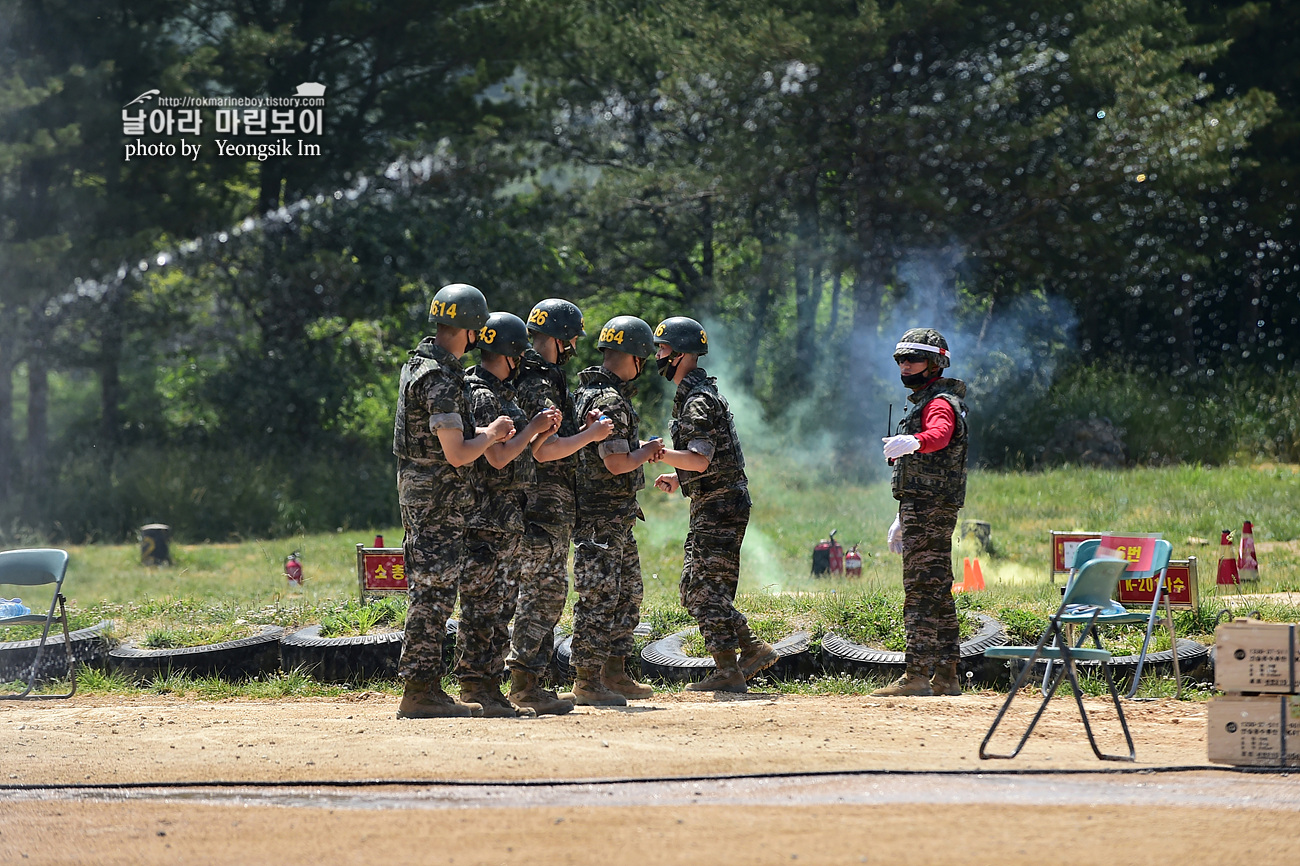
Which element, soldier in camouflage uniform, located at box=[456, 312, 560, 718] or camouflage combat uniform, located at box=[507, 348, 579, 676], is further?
camouflage combat uniform, located at box=[507, 348, 579, 676]

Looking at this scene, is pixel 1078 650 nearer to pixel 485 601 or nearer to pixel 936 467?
pixel 936 467

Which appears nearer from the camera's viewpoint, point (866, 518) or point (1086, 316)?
point (866, 518)

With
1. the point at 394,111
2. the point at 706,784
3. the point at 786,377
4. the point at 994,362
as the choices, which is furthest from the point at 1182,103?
the point at 706,784

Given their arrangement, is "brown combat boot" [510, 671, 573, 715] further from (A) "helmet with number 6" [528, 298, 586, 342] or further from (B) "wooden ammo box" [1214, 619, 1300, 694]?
(B) "wooden ammo box" [1214, 619, 1300, 694]

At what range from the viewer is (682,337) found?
8.23 metres

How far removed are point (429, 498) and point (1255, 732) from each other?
4262 mm

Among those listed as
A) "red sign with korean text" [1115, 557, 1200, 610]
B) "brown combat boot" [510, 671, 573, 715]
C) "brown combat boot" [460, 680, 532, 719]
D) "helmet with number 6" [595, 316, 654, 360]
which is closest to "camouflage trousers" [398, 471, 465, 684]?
"brown combat boot" [460, 680, 532, 719]

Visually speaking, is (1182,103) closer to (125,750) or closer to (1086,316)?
(1086,316)

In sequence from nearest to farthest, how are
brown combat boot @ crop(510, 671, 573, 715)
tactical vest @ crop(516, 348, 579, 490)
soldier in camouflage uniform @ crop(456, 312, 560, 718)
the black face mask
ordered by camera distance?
soldier in camouflage uniform @ crop(456, 312, 560, 718)
brown combat boot @ crop(510, 671, 573, 715)
tactical vest @ crop(516, 348, 579, 490)
the black face mask

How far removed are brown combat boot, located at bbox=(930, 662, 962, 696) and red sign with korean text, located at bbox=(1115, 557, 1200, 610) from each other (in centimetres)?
147

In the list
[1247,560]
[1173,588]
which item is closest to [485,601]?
[1173,588]

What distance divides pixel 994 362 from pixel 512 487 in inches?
723

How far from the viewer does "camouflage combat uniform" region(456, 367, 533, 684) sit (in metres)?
7.32

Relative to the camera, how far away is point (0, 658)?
31.6 feet
